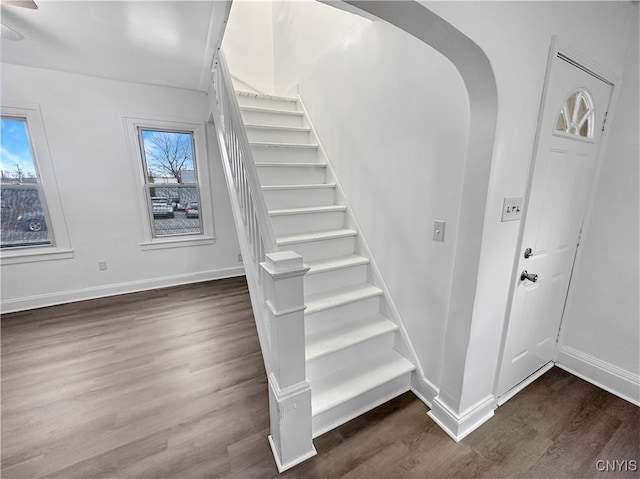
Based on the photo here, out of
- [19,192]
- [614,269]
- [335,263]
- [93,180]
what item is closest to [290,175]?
[335,263]

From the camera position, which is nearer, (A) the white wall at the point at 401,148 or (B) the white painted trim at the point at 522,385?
(A) the white wall at the point at 401,148

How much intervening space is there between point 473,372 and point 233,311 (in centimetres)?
235

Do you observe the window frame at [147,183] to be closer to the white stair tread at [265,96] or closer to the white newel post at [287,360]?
the white stair tread at [265,96]

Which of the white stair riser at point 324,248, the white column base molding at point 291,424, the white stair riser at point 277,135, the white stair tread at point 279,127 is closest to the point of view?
the white column base molding at point 291,424

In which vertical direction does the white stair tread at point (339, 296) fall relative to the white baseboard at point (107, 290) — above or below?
above

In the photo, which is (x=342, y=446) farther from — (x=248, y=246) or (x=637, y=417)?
(x=637, y=417)

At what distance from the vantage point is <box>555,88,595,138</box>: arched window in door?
4.86ft

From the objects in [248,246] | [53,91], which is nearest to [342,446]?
[248,246]

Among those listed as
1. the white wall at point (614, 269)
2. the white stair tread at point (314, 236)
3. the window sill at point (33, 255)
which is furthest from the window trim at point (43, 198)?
the white wall at point (614, 269)

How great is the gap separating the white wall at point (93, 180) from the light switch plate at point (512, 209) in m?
3.38

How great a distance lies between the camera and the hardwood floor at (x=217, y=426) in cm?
139

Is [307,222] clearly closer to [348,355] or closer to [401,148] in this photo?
[401,148]

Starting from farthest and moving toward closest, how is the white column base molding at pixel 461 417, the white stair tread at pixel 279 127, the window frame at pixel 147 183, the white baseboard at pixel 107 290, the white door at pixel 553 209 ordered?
the window frame at pixel 147 183 < the white baseboard at pixel 107 290 < the white stair tread at pixel 279 127 < the white column base molding at pixel 461 417 < the white door at pixel 553 209

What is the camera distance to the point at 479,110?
123 centimetres
